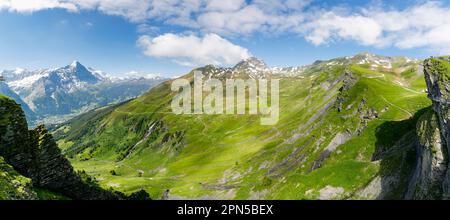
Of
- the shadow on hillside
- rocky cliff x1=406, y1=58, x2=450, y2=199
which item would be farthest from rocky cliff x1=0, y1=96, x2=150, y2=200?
the shadow on hillside

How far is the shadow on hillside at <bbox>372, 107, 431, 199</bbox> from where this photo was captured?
77762mm

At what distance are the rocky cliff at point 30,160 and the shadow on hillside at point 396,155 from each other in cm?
6406

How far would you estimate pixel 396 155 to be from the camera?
284ft

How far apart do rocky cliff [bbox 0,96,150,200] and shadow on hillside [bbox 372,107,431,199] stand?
64057 millimetres

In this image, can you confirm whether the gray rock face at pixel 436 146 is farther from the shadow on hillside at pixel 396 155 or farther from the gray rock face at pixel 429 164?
the shadow on hillside at pixel 396 155

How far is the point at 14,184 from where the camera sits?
112ft

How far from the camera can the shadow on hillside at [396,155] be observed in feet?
255

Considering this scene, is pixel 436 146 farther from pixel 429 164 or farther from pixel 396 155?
pixel 396 155

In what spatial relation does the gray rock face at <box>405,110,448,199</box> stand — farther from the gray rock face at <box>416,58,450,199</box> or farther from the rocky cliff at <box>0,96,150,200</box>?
the rocky cliff at <box>0,96,150,200</box>

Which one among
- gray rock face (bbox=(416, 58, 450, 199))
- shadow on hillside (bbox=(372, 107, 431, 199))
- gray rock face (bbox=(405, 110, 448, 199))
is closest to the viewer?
gray rock face (bbox=(416, 58, 450, 199))

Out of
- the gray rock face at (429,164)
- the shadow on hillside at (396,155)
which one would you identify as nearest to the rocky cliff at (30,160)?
the gray rock face at (429,164)
